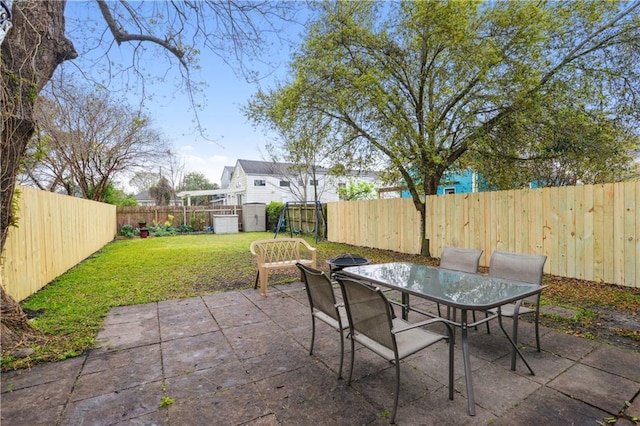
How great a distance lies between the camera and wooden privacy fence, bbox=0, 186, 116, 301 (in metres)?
4.14

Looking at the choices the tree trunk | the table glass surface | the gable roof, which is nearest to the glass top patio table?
the table glass surface

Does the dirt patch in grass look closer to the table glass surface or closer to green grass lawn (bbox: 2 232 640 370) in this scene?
green grass lawn (bbox: 2 232 640 370)

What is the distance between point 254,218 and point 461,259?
15.0 m

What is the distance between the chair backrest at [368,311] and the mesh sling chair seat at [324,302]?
0.67ft

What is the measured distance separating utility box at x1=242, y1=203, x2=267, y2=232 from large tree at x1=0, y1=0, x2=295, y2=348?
532 inches

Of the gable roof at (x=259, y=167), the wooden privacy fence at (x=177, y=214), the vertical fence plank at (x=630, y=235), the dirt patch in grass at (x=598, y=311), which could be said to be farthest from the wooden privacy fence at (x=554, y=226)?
the gable roof at (x=259, y=167)

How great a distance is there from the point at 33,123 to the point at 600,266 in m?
7.61

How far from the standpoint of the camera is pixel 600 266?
480 cm

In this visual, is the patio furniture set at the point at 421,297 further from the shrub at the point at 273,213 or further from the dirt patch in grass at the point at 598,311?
the shrub at the point at 273,213

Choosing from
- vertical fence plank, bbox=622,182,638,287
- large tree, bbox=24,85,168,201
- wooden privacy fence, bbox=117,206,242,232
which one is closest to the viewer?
vertical fence plank, bbox=622,182,638,287

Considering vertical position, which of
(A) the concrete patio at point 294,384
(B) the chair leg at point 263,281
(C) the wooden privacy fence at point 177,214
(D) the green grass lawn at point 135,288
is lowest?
(A) the concrete patio at point 294,384

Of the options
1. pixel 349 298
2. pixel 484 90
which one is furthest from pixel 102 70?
pixel 484 90

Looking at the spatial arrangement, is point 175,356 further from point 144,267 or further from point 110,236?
point 110,236

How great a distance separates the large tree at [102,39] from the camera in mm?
2982
